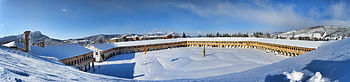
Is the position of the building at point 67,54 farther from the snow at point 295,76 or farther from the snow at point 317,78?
the snow at point 317,78

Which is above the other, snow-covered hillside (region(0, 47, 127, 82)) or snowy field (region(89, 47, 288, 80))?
snow-covered hillside (region(0, 47, 127, 82))

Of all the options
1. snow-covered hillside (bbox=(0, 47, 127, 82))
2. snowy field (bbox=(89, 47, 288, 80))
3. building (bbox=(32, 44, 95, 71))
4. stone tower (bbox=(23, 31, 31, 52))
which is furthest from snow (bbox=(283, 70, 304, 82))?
stone tower (bbox=(23, 31, 31, 52))

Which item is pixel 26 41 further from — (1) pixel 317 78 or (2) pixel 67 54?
(1) pixel 317 78

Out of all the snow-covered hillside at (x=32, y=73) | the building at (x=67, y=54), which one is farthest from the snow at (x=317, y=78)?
the building at (x=67, y=54)

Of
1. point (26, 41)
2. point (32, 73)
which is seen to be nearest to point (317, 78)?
point (32, 73)

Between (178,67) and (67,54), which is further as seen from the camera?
(178,67)

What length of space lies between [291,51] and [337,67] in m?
39.6

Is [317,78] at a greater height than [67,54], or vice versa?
[317,78]

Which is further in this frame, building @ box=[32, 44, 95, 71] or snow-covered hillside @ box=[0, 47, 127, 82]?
building @ box=[32, 44, 95, 71]

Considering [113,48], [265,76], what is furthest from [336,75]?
[113,48]

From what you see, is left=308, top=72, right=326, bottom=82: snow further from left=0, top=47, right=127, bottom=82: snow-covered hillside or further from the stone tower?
the stone tower

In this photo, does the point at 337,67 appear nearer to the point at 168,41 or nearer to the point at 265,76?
the point at 265,76

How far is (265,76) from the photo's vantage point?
379 cm

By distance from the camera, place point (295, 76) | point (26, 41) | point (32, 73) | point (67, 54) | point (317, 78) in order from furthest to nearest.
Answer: point (67, 54), point (26, 41), point (32, 73), point (295, 76), point (317, 78)
